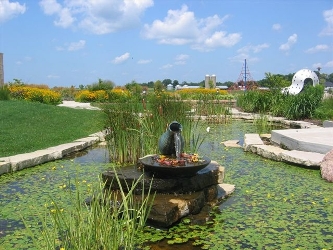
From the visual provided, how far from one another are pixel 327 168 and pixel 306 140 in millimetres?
1638

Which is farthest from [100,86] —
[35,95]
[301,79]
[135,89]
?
[301,79]

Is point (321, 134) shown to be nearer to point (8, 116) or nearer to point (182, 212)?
point (182, 212)

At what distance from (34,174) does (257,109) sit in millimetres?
10453

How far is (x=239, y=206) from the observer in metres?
4.14

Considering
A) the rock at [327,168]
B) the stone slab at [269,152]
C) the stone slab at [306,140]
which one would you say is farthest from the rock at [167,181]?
the stone slab at [306,140]

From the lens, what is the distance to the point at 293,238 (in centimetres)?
330

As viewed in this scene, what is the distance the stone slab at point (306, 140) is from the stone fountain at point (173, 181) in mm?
2755

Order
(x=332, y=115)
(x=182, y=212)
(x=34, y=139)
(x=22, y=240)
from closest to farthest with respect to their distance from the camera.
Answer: (x=22, y=240), (x=182, y=212), (x=34, y=139), (x=332, y=115)

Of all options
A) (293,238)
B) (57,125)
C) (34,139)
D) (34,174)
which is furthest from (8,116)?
(293,238)

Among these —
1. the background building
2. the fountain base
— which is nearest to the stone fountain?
the fountain base

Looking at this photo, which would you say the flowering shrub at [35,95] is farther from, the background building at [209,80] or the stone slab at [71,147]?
the background building at [209,80]

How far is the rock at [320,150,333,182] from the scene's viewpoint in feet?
16.7

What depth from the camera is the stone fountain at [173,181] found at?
3.59m

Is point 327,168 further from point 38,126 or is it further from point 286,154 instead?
point 38,126
